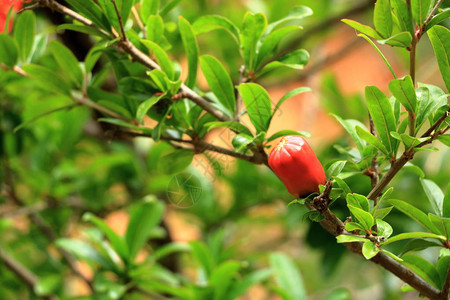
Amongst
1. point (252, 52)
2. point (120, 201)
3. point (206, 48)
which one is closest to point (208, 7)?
point (206, 48)

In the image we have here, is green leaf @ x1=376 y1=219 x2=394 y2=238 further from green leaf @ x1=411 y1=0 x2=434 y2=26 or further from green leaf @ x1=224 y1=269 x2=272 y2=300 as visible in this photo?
green leaf @ x1=224 y1=269 x2=272 y2=300

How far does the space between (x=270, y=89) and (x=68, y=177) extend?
56 cm

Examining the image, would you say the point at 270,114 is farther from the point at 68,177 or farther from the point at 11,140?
the point at 68,177

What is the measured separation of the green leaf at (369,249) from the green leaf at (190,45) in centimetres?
23

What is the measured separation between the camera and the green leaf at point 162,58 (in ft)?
1.47

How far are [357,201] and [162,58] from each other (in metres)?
0.21

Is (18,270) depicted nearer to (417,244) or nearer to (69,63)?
(69,63)

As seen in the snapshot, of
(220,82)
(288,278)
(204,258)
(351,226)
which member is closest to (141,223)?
(204,258)

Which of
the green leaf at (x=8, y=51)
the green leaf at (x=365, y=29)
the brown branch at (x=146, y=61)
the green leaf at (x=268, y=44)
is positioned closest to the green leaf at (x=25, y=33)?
the green leaf at (x=8, y=51)

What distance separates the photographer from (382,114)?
0.38m

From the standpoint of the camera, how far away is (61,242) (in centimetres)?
75

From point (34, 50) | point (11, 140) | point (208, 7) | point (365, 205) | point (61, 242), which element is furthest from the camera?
point (208, 7)

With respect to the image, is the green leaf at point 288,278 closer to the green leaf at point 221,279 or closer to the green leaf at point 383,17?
the green leaf at point 221,279

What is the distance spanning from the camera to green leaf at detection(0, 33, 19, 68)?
1.83ft
